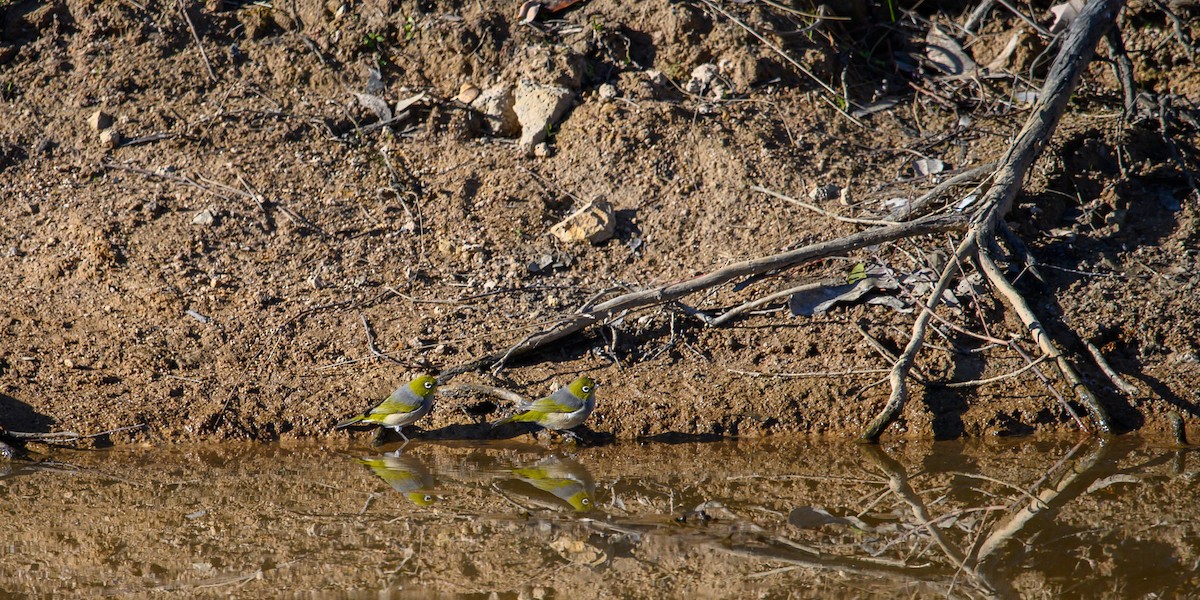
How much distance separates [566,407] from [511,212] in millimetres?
2065

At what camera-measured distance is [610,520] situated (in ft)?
15.3

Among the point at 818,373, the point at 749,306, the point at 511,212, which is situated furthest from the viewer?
the point at 511,212

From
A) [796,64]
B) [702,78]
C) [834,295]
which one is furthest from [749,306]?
[796,64]

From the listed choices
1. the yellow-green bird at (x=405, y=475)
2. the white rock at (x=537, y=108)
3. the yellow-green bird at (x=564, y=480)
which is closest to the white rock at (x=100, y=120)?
the white rock at (x=537, y=108)

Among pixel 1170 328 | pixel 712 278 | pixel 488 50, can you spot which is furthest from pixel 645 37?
pixel 1170 328

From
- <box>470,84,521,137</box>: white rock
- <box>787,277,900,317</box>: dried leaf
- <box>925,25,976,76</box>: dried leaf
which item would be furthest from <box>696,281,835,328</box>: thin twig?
<box>925,25,976,76</box>: dried leaf

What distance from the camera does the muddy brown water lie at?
13.2ft

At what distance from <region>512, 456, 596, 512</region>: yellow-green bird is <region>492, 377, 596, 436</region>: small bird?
8.4 inches

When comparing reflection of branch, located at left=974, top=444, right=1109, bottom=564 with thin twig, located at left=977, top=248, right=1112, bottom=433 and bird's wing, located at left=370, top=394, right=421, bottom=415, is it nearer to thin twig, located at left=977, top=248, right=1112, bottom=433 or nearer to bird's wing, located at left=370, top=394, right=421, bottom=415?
thin twig, located at left=977, top=248, right=1112, bottom=433

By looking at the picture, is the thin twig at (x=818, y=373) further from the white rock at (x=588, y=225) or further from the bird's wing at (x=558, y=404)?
the white rock at (x=588, y=225)

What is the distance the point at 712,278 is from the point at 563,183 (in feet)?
5.99

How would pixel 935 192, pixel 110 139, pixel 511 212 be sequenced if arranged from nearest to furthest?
pixel 935 192 → pixel 511 212 → pixel 110 139

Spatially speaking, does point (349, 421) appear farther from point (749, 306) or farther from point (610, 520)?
point (749, 306)

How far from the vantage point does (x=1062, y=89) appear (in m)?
6.45
